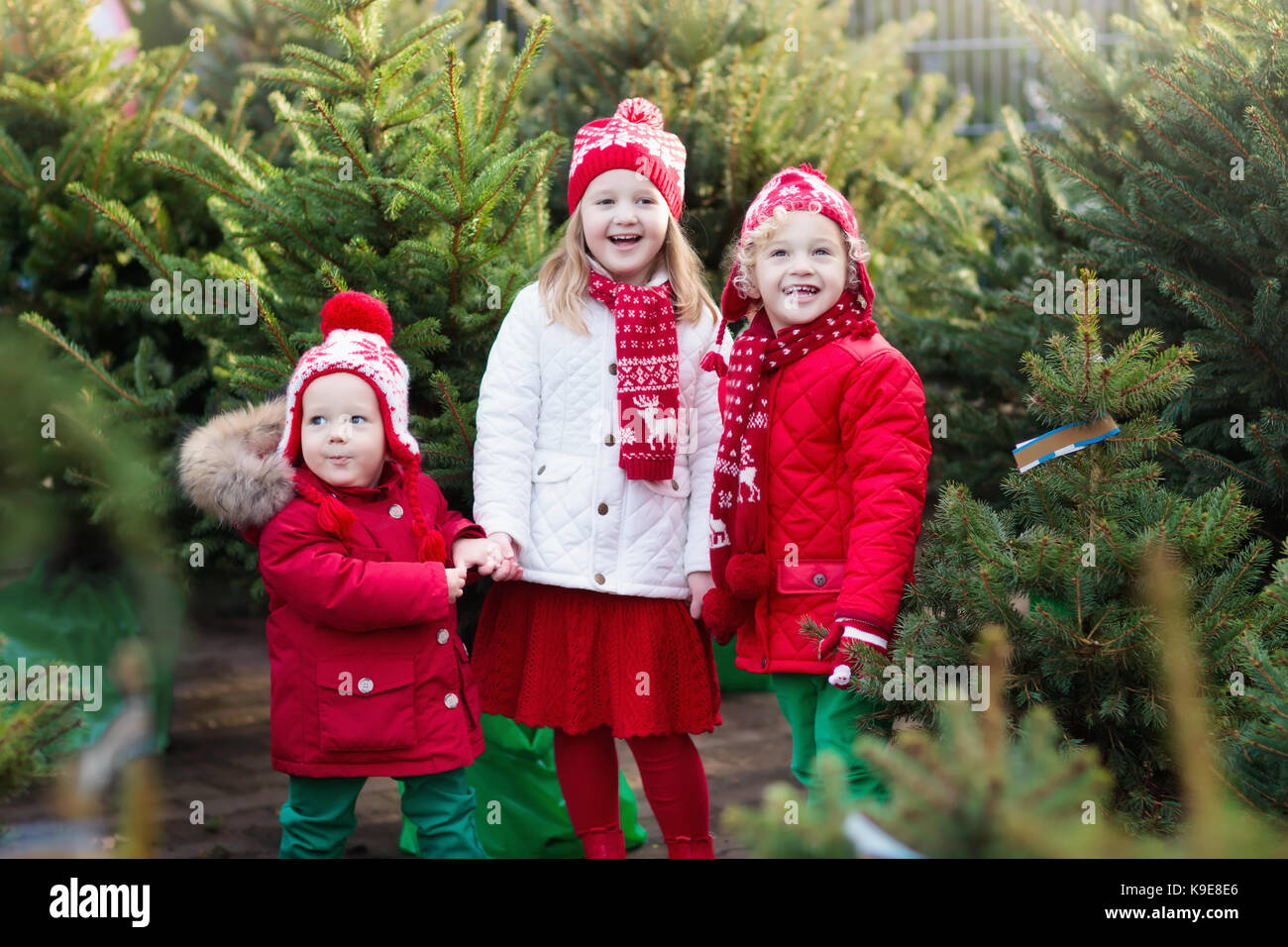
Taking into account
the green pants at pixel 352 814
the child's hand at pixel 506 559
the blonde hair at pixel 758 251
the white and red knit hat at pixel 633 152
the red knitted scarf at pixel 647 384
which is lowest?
the green pants at pixel 352 814

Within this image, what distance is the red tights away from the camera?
3.31 metres

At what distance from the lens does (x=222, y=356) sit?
4.00 meters

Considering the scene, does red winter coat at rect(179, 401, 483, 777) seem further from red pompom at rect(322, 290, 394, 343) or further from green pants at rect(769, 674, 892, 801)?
green pants at rect(769, 674, 892, 801)

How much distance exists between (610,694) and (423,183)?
1648mm

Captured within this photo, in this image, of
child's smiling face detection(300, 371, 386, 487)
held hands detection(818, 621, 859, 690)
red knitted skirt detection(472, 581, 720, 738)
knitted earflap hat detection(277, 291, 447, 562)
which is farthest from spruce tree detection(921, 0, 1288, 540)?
child's smiling face detection(300, 371, 386, 487)

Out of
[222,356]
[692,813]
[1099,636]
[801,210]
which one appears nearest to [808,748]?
[692,813]

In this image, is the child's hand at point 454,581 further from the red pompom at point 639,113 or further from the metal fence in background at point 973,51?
the metal fence in background at point 973,51

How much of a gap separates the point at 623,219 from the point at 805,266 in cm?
56

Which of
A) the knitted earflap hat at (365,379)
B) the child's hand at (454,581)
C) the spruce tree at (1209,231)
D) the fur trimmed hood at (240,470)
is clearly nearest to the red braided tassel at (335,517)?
the knitted earflap hat at (365,379)

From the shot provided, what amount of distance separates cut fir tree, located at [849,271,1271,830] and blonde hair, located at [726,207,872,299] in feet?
2.00

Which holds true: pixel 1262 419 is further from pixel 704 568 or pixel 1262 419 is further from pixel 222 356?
pixel 222 356

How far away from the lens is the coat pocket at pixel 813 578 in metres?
3.00

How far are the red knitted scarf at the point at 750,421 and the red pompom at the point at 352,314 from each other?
951mm

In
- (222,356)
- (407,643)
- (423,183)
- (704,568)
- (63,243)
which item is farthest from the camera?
(63,243)
